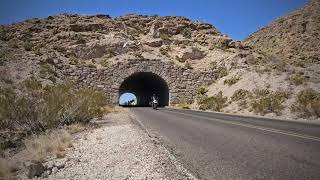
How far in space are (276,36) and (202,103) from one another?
36907mm

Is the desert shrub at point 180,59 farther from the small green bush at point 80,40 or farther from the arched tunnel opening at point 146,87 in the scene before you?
the small green bush at point 80,40

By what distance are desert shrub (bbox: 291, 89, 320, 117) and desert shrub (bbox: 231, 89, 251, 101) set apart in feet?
20.3

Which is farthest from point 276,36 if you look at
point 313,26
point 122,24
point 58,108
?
point 58,108

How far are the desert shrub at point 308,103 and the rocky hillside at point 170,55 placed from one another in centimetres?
15

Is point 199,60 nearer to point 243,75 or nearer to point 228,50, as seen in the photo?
point 228,50

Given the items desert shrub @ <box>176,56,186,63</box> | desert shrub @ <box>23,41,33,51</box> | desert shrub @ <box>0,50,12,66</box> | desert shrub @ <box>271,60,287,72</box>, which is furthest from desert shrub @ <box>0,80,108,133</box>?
desert shrub @ <box>176,56,186,63</box>

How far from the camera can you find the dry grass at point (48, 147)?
9.06 metres

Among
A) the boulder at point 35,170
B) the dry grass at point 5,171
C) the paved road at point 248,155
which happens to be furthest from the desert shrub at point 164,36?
the boulder at point 35,170

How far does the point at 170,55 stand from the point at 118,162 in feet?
126

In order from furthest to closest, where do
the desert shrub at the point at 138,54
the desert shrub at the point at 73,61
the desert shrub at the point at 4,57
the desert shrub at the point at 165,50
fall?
the desert shrub at the point at 165,50 → the desert shrub at the point at 138,54 → the desert shrub at the point at 73,61 → the desert shrub at the point at 4,57

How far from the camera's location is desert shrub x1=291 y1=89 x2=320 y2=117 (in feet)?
69.8

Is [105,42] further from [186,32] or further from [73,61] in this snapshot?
[186,32]

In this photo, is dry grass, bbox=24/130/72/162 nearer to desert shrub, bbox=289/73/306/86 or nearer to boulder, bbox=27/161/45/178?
boulder, bbox=27/161/45/178

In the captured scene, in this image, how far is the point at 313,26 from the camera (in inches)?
2461
